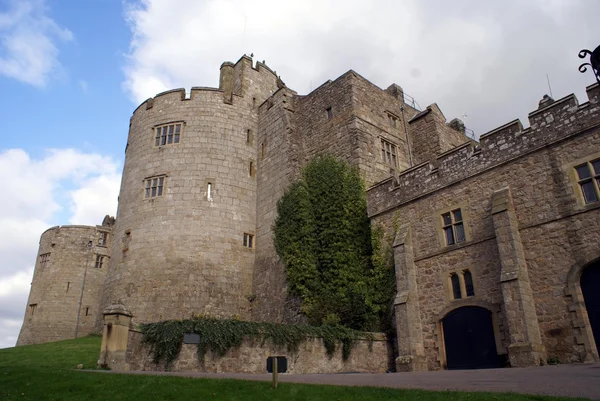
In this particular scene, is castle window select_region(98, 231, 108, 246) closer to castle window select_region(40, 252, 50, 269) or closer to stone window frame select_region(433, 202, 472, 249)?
castle window select_region(40, 252, 50, 269)

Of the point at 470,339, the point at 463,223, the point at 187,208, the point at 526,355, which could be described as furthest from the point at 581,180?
the point at 187,208

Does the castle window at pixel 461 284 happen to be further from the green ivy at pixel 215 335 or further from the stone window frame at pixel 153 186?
the stone window frame at pixel 153 186

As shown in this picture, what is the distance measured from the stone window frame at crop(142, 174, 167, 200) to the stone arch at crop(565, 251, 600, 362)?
20.7m

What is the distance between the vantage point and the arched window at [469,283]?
15741 mm

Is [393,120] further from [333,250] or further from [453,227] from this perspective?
[453,227]

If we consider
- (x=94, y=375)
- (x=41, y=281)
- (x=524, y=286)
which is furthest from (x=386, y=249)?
(x=41, y=281)

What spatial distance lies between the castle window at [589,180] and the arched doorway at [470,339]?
4579 mm

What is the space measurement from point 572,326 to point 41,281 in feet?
115

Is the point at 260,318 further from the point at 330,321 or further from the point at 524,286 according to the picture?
the point at 524,286

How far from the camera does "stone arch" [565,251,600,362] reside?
12.6 meters

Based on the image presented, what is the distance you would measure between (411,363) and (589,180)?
26.2 ft

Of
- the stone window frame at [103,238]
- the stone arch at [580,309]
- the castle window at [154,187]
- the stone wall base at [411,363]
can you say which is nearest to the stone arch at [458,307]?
the stone wall base at [411,363]

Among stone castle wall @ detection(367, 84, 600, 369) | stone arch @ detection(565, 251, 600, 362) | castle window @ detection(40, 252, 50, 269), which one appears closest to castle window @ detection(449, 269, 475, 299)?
stone castle wall @ detection(367, 84, 600, 369)

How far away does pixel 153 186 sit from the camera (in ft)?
90.1
